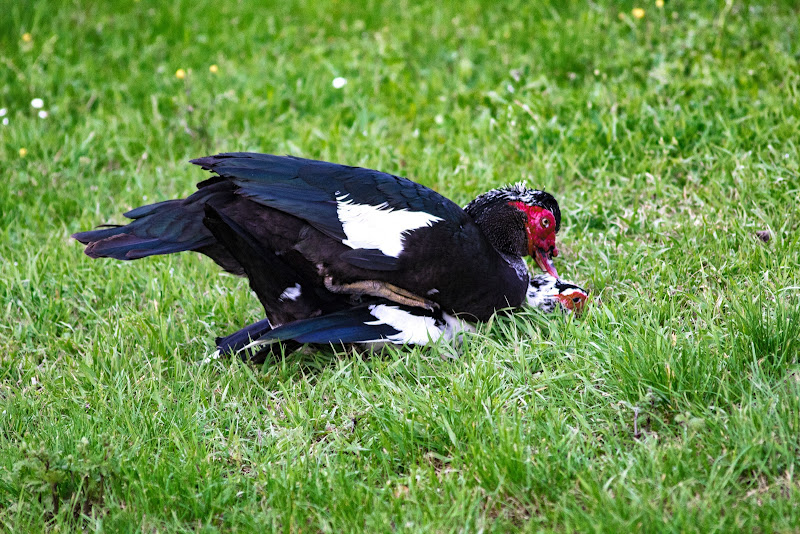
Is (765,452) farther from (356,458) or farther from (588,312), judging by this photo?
(356,458)

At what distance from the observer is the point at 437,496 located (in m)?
2.49

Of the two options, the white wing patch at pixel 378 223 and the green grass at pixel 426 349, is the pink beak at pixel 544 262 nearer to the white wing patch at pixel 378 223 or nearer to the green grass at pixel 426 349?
the green grass at pixel 426 349

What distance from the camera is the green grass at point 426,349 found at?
2510 millimetres

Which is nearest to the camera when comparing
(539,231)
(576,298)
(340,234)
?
(340,234)

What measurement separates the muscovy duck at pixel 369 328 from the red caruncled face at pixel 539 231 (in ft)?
0.92

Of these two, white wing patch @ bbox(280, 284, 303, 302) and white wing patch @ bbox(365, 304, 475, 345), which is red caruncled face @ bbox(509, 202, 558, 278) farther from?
white wing patch @ bbox(280, 284, 303, 302)

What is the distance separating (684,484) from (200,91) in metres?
4.57

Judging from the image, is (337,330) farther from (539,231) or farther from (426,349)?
(539,231)

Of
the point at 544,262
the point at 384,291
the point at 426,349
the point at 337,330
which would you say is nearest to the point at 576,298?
the point at 544,262

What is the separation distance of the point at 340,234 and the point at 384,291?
0.99 feet

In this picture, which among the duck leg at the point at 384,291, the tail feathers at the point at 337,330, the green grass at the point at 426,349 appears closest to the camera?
the green grass at the point at 426,349

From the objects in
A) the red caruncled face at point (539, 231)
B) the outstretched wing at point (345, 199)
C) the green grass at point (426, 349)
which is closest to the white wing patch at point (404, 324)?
the green grass at point (426, 349)

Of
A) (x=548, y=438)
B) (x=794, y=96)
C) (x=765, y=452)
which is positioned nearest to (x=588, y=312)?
(x=548, y=438)

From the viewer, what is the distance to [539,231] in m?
3.68
